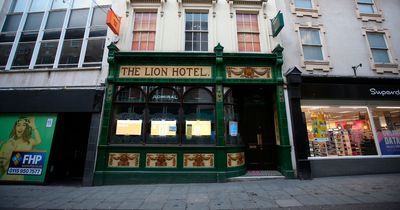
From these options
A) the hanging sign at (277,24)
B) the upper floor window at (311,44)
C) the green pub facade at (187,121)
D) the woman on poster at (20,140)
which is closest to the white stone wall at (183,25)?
the hanging sign at (277,24)

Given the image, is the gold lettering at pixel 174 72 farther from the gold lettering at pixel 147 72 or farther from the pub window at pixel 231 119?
the pub window at pixel 231 119

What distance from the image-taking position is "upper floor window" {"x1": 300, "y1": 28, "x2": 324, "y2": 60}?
9.25 m

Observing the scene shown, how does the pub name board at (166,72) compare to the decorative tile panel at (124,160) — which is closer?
the decorative tile panel at (124,160)

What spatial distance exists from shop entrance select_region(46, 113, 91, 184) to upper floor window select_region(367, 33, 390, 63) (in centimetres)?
1547

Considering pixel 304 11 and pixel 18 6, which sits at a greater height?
pixel 18 6

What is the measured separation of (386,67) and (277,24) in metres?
6.15

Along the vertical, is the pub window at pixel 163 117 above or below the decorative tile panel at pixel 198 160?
above

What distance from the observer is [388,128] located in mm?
9039

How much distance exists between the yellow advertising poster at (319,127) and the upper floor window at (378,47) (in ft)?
14.4

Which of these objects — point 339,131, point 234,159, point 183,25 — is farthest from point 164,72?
point 339,131

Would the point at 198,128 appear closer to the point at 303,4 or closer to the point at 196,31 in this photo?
the point at 196,31

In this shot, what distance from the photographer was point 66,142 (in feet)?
30.4

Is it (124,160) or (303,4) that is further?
(303,4)

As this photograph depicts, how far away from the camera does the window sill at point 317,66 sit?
8914mm
